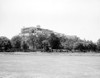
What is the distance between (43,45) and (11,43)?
20.0 meters

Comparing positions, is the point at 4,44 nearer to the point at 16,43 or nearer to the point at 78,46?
the point at 16,43

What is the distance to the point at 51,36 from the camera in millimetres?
109750

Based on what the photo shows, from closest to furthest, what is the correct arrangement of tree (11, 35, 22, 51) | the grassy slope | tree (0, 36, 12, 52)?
the grassy slope → tree (0, 36, 12, 52) → tree (11, 35, 22, 51)

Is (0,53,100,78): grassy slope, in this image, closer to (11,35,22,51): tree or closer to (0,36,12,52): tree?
(0,36,12,52): tree

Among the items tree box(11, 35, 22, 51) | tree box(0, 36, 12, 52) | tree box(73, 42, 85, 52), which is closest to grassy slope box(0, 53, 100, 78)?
tree box(0, 36, 12, 52)

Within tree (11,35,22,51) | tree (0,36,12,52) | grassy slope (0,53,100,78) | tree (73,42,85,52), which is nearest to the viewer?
grassy slope (0,53,100,78)

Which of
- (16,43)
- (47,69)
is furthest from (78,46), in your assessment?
(47,69)

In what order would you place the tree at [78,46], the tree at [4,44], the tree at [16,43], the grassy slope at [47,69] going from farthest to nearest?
the tree at [78,46] → the tree at [16,43] → the tree at [4,44] → the grassy slope at [47,69]

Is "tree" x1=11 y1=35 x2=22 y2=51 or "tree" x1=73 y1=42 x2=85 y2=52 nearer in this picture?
"tree" x1=11 y1=35 x2=22 y2=51

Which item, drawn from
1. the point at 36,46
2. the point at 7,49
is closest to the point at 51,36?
the point at 36,46

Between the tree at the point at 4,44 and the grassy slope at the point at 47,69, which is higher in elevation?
the tree at the point at 4,44

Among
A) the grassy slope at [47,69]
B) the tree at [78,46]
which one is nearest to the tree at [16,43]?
the tree at [78,46]

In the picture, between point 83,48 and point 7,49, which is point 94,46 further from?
point 7,49

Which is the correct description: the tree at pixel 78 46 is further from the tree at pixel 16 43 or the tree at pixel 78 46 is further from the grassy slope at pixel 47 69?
the grassy slope at pixel 47 69
